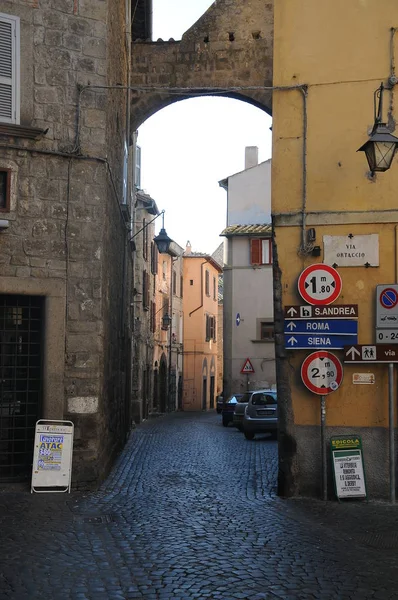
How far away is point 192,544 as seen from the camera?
804 cm

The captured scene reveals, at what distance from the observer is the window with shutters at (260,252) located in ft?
127

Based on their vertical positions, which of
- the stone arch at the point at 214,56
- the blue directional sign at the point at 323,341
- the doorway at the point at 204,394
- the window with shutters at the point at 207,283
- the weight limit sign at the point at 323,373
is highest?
the stone arch at the point at 214,56

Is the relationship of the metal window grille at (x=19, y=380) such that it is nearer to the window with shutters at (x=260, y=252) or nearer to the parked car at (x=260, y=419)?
the parked car at (x=260, y=419)

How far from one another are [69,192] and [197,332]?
1833 inches

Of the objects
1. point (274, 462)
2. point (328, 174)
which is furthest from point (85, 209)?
point (274, 462)

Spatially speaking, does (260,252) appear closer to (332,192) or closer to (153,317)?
(153,317)

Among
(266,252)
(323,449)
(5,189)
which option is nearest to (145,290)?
(266,252)

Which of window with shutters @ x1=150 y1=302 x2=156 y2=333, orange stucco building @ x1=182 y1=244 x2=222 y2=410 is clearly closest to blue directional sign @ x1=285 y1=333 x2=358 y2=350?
window with shutters @ x1=150 y1=302 x2=156 y2=333

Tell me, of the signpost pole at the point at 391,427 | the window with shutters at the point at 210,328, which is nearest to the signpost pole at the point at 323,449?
the signpost pole at the point at 391,427

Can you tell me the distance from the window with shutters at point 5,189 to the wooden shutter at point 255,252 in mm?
27808

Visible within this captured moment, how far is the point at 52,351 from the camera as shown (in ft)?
38.3

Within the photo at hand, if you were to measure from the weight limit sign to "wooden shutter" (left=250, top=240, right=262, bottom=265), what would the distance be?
27878 millimetres

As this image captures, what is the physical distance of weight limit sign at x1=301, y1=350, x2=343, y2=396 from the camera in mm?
11094

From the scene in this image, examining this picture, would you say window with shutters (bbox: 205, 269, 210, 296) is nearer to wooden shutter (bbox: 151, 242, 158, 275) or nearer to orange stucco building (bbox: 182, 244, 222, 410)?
orange stucco building (bbox: 182, 244, 222, 410)
